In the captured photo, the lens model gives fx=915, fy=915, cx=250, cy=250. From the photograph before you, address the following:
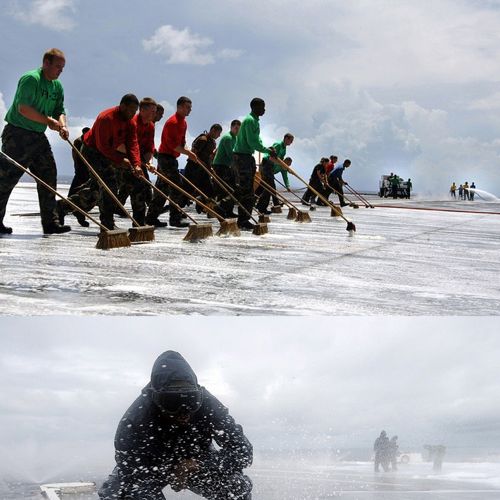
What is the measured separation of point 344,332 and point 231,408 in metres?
0.71

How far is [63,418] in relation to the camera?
3119 mm

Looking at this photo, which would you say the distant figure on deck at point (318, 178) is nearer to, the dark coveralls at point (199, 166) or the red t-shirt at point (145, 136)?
the dark coveralls at point (199, 166)

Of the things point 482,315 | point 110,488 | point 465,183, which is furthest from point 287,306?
point 465,183

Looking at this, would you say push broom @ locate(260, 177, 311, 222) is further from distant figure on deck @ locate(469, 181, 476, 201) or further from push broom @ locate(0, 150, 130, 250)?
distant figure on deck @ locate(469, 181, 476, 201)

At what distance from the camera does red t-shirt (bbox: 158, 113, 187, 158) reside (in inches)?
437

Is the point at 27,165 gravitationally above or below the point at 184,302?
above

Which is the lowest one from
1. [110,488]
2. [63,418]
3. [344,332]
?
[110,488]

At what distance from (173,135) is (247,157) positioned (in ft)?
3.19

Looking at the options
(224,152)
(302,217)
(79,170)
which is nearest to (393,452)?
(79,170)

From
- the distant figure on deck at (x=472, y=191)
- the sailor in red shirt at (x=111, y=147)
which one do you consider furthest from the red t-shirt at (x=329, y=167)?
the distant figure on deck at (x=472, y=191)

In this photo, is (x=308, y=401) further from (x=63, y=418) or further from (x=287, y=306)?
(x=287, y=306)

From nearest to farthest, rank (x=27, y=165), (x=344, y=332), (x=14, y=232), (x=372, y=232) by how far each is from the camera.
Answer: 1. (x=344, y=332)
2. (x=27, y=165)
3. (x=14, y=232)
4. (x=372, y=232)

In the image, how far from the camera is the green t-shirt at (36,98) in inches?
311

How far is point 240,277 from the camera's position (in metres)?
6.31
